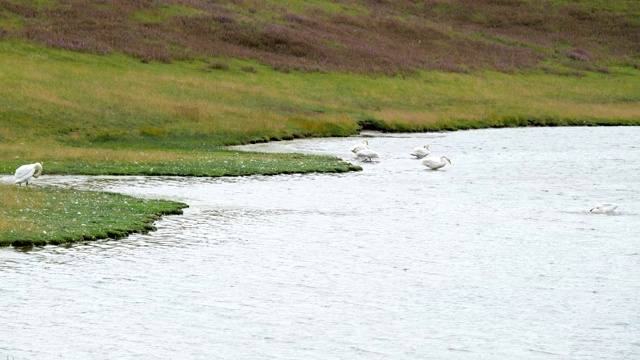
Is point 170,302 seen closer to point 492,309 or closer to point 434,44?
point 492,309

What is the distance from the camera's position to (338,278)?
2283 centimetres

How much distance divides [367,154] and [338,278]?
24.1 m

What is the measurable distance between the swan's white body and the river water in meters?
7.58

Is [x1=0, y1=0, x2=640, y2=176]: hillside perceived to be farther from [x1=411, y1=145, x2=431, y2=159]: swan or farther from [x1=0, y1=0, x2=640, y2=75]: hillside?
[x1=411, y1=145, x2=431, y2=159]: swan

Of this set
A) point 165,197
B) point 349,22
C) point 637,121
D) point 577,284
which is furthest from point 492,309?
point 349,22

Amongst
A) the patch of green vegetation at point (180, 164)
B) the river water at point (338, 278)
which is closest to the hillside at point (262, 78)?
the patch of green vegetation at point (180, 164)

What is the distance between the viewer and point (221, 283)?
22109 millimetres

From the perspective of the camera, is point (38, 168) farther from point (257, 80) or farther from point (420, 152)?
point (257, 80)

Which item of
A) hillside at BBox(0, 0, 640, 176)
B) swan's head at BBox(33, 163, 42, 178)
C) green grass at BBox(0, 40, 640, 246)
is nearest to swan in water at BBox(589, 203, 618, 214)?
hillside at BBox(0, 0, 640, 176)

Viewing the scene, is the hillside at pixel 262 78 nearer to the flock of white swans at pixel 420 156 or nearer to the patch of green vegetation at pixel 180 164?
the patch of green vegetation at pixel 180 164

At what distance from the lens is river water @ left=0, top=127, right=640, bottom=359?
17703 millimetres

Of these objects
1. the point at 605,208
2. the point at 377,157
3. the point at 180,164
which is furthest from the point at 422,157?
the point at 605,208

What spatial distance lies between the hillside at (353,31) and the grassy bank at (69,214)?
3401 centimetres

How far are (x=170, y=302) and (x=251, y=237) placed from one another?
7530 mm
